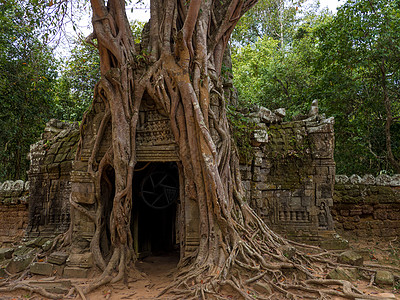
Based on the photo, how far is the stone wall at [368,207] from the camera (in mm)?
7648

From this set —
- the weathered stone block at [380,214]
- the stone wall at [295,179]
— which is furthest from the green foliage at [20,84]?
the weathered stone block at [380,214]

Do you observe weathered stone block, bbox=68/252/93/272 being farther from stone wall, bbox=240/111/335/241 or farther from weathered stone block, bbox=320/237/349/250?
weathered stone block, bbox=320/237/349/250

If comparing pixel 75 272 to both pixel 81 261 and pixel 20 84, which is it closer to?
pixel 81 261

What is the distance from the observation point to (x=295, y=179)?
6789 millimetres

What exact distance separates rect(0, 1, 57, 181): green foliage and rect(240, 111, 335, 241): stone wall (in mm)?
5715

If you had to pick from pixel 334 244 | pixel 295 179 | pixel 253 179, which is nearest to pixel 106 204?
pixel 253 179

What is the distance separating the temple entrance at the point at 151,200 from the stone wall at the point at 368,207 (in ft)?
13.6

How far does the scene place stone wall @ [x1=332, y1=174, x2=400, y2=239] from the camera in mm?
7648

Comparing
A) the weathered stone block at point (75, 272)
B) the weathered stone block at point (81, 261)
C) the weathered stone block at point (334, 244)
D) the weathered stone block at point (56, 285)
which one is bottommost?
the weathered stone block at point (56, 285)

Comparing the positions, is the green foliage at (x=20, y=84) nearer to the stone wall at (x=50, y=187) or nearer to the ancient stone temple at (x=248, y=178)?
the stone wall at (x=50, y=187)

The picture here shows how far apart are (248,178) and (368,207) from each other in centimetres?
353

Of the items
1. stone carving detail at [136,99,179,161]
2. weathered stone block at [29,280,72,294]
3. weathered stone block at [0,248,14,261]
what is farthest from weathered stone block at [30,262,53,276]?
stone carving detail at [136,99,179,161]

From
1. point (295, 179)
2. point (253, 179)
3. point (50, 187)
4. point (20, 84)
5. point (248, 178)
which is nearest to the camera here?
point (248, 178)

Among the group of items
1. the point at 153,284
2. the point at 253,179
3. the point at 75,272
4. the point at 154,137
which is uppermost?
the point at 154,137
